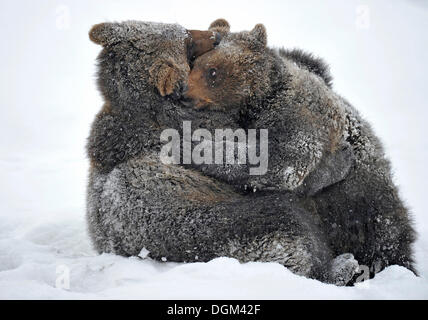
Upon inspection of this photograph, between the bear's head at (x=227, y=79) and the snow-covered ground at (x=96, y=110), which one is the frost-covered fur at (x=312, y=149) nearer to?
the bear's head at (x=227, y=79)

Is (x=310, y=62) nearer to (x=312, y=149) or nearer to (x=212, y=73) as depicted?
(x=212, y=73)

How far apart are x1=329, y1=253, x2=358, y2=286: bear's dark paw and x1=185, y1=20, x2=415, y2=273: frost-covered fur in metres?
0.35

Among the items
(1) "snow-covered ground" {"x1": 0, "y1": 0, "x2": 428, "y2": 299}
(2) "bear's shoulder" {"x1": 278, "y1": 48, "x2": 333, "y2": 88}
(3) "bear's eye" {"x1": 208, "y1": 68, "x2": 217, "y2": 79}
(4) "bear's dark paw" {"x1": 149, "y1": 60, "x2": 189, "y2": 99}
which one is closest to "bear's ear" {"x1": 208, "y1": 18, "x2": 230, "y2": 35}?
(3) "bear's eye" {"x1": 208, "y1": 68, "x2": 217, "y2": 79}

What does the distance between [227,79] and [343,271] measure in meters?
2.38

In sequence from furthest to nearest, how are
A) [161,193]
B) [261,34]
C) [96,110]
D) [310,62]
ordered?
[96,110], [310,62], [261,34], [161,193]

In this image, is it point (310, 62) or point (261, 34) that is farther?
point (310, 62)

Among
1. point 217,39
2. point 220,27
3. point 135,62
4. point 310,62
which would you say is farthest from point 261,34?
point 135,62

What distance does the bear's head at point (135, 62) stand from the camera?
15.9 ft

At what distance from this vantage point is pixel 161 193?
447 centimetres

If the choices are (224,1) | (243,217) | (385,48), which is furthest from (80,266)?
(224,1)

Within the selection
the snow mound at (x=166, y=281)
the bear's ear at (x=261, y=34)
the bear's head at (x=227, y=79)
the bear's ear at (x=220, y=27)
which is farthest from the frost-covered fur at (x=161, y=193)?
the bear's ear at (x=261, y=34)

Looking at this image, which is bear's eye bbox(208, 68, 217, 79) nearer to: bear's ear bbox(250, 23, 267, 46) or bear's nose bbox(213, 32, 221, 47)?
bear's nose bbox(213, 32, 221, 47)

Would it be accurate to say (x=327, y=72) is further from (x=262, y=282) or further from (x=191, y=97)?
(x=262, y=282)

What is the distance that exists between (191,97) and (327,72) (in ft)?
6.35
